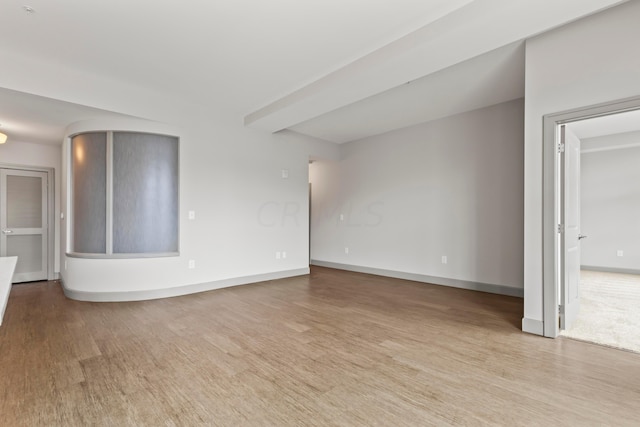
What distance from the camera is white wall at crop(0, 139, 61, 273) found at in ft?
17.2

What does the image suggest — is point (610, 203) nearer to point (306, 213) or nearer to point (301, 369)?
point (306, 213)

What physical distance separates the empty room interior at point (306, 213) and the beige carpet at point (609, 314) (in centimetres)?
4

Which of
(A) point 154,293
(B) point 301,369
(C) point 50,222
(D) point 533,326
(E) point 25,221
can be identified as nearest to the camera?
(B) point 301,369

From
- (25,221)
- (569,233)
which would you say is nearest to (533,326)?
(569,233)

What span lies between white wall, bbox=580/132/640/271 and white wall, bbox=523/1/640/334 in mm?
4649

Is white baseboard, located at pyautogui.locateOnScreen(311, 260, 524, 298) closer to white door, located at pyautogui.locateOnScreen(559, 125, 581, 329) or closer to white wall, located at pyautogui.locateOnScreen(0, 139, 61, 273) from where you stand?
white door, located at pyautogui.locateOnScreen(559, 125, 581, 329)

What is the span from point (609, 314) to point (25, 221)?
8.94m

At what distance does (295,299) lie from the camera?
4293 millimetres

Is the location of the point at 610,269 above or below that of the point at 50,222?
below

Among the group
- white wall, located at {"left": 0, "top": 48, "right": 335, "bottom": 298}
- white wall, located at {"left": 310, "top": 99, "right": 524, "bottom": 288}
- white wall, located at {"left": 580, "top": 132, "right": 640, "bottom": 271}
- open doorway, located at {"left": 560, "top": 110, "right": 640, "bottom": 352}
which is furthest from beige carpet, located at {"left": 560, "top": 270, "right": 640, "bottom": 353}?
white wall, located at {"left": 0, "top": 48, "right": 335, "bottom": 298}

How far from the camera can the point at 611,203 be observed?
6.26m

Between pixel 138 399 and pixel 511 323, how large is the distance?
11.5 feet

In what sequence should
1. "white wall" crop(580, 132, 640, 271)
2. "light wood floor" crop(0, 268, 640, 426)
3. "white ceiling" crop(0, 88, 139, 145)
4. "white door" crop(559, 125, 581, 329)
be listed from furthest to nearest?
"white wall" crop(580, 132, 640, 271) → "white ceiling" crop(0, 88, 139, 145) → "white door" crop(559, 125, 581, 329) → "light wood floor" crop(0, 268, 640, 426)

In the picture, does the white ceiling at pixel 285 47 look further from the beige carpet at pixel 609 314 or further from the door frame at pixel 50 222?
the beige carpet at pixel 609 314
